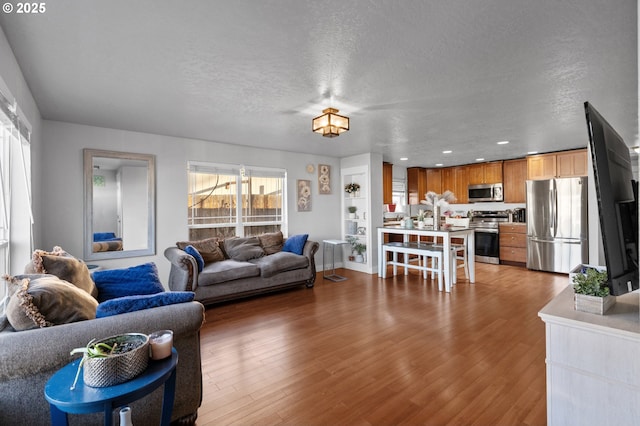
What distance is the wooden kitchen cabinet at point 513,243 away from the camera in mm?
6258

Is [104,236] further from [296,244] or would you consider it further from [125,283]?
[296,244]

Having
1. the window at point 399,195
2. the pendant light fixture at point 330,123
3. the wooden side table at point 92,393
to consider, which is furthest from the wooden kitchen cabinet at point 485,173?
the wooden side table at point 92,393

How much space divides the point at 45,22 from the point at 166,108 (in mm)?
1505

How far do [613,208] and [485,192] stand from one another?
665 centimetres

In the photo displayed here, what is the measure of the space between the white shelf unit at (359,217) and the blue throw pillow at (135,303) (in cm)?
447

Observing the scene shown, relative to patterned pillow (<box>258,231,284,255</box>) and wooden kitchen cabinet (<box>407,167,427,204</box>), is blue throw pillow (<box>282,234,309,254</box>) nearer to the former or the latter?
patterned pillow (<box>258,231,284,255</box>)

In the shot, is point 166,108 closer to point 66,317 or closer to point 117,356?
point 66,317

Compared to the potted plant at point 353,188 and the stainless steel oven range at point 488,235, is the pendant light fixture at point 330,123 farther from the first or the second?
the stainless steel oven range at point 488,235

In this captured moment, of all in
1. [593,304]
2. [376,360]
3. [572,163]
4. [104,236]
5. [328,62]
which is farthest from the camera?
[572,163]

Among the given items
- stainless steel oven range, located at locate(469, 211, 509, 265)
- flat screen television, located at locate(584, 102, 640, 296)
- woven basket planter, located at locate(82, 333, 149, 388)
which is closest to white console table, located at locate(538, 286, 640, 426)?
flat screen television, located at locate(584, 102, 640, 296)

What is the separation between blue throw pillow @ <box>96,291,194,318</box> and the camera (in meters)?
1.65

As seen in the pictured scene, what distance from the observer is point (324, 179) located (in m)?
6.27

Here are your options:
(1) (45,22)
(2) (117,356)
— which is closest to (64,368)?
(2) (117,356)

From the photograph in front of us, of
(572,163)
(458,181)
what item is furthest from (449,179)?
(572,163)
